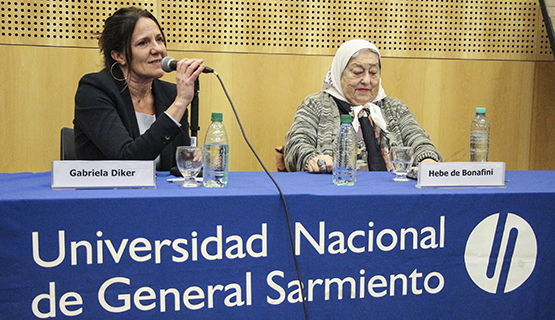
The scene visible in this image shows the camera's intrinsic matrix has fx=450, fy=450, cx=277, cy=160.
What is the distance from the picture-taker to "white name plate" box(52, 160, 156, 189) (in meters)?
1.10

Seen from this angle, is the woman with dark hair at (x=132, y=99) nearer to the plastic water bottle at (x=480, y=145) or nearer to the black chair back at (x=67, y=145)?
the black chair back at (x=67, y=145)

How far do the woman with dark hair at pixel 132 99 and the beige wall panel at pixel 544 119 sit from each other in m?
2.53

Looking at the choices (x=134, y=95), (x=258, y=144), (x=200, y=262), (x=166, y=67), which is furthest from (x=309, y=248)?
(x=258, y=144)

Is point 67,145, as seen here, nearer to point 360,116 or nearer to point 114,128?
point 114,128

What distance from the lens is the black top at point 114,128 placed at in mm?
1474

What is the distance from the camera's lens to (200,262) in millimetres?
1066

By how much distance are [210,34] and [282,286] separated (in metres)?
2.06

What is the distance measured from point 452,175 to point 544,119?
238 centimetres

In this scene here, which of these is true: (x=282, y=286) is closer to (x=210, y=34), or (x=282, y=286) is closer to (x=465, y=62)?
(x=210, y=34)

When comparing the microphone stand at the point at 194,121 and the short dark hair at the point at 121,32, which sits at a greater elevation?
the short dark hair at the point at 121,32

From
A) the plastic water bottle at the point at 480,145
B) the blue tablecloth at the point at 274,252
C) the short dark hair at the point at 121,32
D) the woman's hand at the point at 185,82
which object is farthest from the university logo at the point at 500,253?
the short dark hair at the point at 121,32

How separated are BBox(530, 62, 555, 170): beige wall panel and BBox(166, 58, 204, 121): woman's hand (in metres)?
2.66

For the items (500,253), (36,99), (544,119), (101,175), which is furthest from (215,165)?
(544,119)

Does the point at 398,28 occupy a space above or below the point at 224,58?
above
